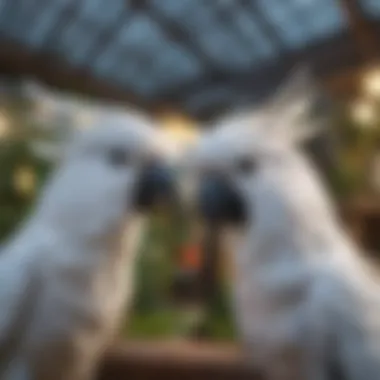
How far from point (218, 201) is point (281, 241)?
102 mm

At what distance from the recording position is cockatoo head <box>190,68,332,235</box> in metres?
1.00

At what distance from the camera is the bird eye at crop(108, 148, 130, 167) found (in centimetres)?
102

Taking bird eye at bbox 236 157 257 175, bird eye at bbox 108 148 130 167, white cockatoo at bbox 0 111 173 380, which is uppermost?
bird eye at bbox 236 157 257 175

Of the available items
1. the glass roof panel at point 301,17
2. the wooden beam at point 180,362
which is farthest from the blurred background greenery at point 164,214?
the glass roof panel at point 301,17

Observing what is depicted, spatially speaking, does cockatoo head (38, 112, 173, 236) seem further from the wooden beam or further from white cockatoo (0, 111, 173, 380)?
the wooden beam

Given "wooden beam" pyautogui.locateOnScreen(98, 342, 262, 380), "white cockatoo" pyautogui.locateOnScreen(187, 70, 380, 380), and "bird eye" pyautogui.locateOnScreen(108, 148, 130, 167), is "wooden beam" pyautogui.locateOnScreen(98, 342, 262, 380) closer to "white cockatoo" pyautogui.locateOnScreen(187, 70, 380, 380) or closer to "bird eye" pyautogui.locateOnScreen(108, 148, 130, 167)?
"white cockatoo" pyautogui.locateOnScreen(187, 70, 380, 380)

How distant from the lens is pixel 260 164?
102cm

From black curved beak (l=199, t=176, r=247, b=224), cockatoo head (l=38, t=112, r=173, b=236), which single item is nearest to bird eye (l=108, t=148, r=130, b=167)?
cockatoo head (l=38, t=112, r=173, b=236)

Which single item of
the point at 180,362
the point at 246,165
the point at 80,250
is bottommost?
the point at 180,362

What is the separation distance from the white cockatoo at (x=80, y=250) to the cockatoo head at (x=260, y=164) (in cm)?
7

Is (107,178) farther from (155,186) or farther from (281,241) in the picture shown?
(281,241)

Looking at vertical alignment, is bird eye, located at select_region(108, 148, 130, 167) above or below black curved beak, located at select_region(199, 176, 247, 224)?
above

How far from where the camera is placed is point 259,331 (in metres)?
1.02

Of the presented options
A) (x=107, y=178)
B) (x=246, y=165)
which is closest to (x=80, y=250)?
(x=107, y=178)
